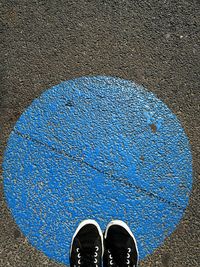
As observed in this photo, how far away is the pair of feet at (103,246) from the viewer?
3168mm

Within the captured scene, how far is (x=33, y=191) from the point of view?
126 inches

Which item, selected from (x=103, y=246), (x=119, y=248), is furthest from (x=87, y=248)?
(x=119, y=248)

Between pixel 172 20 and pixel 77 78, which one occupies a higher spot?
pixel 172 20

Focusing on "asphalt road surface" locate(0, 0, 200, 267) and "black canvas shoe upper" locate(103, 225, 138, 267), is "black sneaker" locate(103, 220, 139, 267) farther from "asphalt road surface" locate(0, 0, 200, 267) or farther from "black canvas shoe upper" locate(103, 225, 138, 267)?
"asphalt road surface" locate(0, 0, 200, 267)

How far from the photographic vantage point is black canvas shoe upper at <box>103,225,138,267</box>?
10.4 ft

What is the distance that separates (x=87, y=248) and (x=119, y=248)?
0.94ft

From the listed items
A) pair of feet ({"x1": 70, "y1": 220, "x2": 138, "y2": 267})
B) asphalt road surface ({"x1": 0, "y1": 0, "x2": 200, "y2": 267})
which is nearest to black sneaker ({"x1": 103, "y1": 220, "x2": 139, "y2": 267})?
pair of feet ({"x1": 70, "y1": 220, "x2": 138, "y2": 267})

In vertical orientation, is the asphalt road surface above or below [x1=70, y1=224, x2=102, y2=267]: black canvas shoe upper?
above

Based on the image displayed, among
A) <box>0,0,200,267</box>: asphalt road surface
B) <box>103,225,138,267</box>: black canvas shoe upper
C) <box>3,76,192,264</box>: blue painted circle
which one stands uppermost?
<box>0,0,200,267</box>: asphalt road surface

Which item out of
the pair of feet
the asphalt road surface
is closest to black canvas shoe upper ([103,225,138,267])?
the pair of feet

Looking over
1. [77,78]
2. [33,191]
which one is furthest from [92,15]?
[33,191]

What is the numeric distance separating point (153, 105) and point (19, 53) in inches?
51.3

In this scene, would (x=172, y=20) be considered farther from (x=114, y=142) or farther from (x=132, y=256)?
(x=132, y=256)

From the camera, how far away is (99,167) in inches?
126
